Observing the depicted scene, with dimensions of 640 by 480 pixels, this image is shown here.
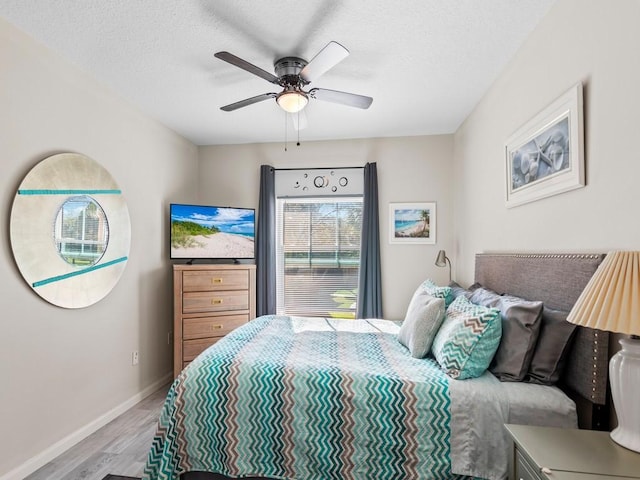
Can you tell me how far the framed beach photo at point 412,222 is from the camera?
4.10 m

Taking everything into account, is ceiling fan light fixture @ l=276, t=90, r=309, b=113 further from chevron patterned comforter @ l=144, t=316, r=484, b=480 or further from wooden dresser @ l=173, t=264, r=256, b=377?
wooden dresser @ l=173, t=264, r=256, b=377

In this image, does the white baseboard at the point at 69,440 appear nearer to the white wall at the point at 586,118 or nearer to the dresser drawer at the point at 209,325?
the dresser drawer at the point at 209,325

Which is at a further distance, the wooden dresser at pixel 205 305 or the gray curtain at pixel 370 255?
the gray curtain at pixel 370 255

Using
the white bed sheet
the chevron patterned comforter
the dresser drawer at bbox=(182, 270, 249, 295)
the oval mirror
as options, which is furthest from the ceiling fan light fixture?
the white bed sheet

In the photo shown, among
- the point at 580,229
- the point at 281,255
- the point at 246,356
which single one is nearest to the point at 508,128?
the point at 580,229

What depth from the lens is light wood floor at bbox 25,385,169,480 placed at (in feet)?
7.09

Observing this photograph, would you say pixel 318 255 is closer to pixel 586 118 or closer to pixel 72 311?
pixel 72 311

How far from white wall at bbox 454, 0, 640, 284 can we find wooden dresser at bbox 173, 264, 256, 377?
2431mm

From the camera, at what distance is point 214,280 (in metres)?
3.65

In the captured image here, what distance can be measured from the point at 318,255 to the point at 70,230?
8.36ft

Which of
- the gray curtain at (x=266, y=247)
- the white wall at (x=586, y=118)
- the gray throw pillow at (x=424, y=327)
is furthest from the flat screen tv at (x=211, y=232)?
the white wall at (x=586, y=118)

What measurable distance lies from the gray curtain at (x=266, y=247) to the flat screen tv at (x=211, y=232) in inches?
6.0

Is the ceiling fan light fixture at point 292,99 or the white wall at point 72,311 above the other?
the ceiling fan light fixture at point 292,99

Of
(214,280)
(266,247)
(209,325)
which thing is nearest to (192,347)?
(209,325)
